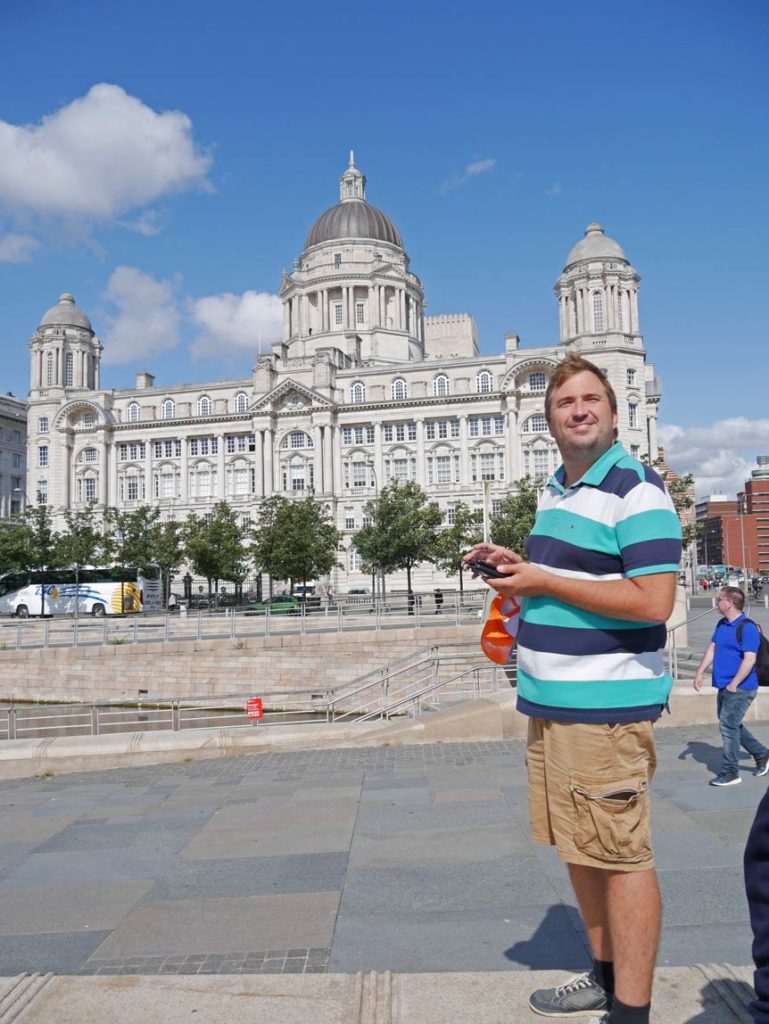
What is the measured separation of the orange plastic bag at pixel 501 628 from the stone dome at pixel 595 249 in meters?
72.1

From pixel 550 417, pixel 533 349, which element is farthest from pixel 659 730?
pixel 533 349

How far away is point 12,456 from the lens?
92.3 metres

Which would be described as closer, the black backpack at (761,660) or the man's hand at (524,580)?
the man's hand at (524,580)

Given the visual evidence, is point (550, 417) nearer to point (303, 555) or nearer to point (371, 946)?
point (371, 946)

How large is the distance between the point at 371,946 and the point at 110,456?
260ft

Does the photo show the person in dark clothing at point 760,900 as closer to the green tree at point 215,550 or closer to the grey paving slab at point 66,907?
the grey paving slab at point 66,907

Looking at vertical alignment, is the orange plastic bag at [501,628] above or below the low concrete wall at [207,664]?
above

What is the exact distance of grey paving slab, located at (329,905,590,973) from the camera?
385 cm

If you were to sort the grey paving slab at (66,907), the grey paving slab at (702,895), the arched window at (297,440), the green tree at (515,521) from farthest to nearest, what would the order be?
the arched window at (297,440)
the green tree at (515,521)
the grey paving slab at (66,907)
the grey paving slab at (702,895)

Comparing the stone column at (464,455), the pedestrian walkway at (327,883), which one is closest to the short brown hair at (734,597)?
the pedestrian walkway at (327,883)

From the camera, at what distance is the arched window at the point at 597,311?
2726 inches

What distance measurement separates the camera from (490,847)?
5691 mm

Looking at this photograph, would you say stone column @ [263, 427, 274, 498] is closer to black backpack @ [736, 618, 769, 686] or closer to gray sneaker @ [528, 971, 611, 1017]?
black backpack @ [736, 618, 769, 686]

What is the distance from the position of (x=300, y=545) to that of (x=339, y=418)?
25.3 metres
